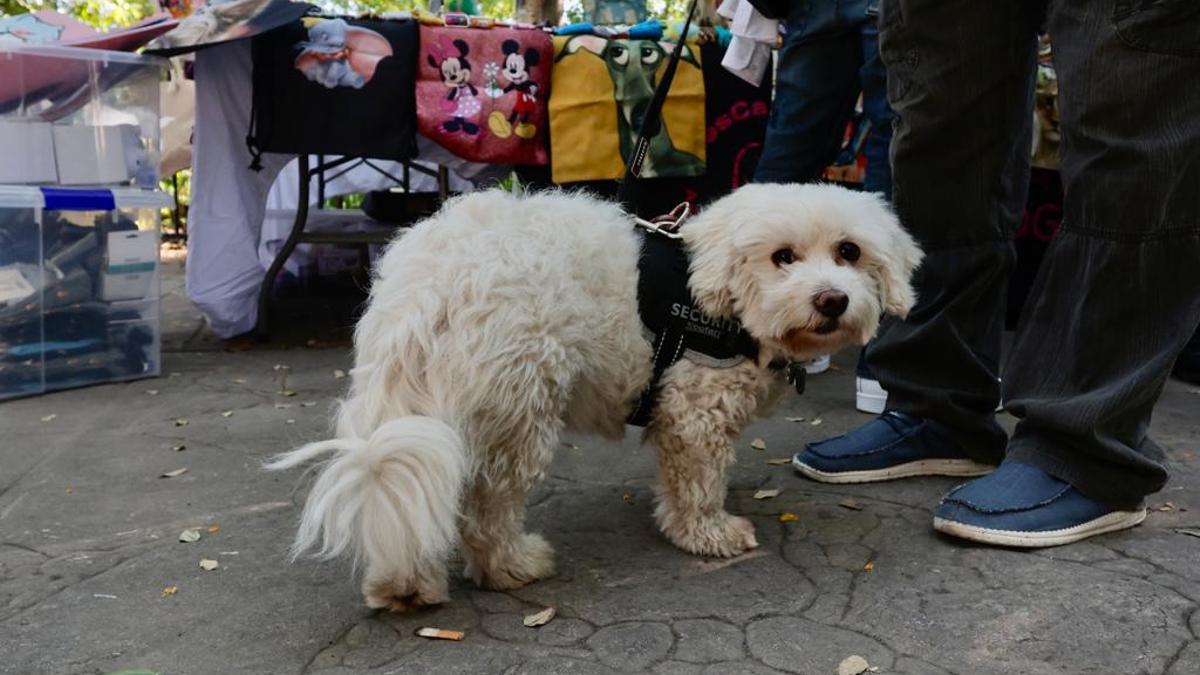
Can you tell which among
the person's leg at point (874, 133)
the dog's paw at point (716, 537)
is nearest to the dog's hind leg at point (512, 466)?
the dog's paw at point (716, 537)

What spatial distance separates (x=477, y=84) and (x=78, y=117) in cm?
167

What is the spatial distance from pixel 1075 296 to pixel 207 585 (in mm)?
2078

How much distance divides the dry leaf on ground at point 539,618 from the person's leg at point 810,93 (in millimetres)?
2397

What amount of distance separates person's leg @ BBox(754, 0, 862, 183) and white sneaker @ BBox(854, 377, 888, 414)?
0.87m

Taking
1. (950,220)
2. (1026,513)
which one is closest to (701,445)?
(1026,513)

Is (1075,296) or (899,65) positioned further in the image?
(899,65)

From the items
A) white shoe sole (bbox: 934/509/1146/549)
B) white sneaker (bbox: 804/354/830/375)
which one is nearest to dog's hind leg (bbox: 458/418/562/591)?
white shoe sole (bbox: 934/509/1146/549)

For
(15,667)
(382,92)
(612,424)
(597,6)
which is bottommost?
(15,667)

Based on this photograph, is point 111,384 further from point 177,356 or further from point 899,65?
point 899,65

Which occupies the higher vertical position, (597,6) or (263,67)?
(597,6)

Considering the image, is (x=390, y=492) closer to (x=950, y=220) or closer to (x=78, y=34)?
(x=950, y=220)

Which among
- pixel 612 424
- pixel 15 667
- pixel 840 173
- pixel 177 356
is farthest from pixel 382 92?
pixel 15 667

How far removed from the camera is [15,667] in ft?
5.94

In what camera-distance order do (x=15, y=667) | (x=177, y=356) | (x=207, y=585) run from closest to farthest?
(x=15, y=667), (x=207, y=585), (x=177, y=356)
